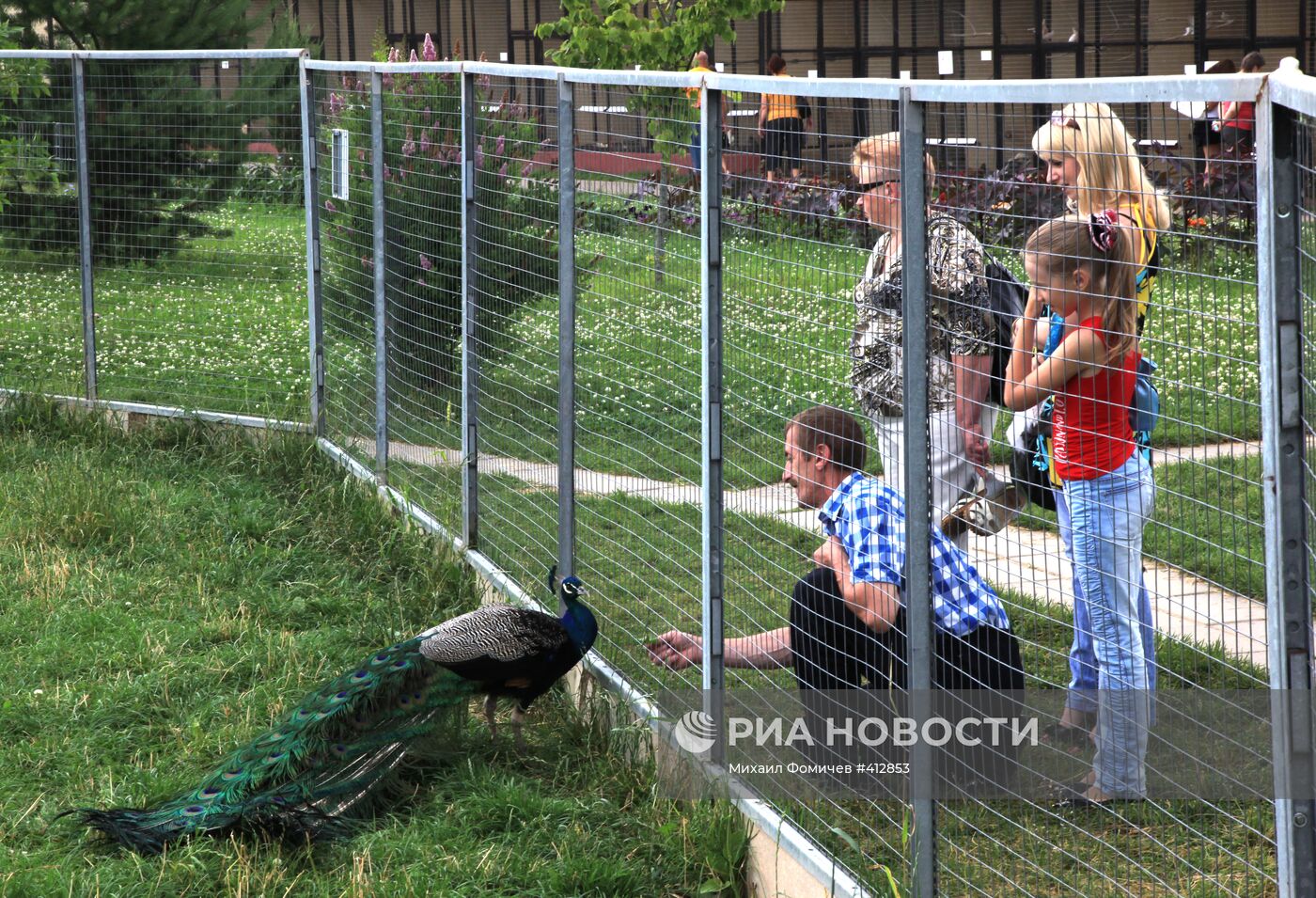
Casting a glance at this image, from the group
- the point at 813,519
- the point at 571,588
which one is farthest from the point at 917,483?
the point at 571,588

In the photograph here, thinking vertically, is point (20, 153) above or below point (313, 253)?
above

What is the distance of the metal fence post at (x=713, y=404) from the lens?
4.10 m

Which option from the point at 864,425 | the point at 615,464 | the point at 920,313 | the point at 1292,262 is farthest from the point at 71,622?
the point at 1292,262

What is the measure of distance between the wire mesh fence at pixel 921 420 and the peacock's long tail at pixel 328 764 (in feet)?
2.36

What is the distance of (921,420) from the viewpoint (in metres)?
3.30

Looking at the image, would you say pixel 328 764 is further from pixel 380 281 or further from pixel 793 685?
pixel 380 281

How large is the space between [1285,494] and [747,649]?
7.77 ft

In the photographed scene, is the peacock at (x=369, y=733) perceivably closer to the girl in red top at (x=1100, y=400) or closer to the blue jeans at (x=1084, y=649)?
the blue jeans at (x=1084, y=649)

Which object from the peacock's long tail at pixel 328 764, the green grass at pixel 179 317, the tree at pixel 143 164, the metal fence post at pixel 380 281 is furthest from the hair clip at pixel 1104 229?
the tree at pixel 143 164

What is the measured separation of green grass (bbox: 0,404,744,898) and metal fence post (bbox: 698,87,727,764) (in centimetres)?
36

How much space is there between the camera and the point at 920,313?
327 cm

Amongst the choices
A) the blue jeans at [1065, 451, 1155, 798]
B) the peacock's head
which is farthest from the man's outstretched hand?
the blue jeans at [1065, 451, 1155, 798]

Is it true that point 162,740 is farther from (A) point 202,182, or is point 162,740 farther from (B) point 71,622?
(A) point 202,182

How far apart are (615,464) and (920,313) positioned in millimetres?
2785
